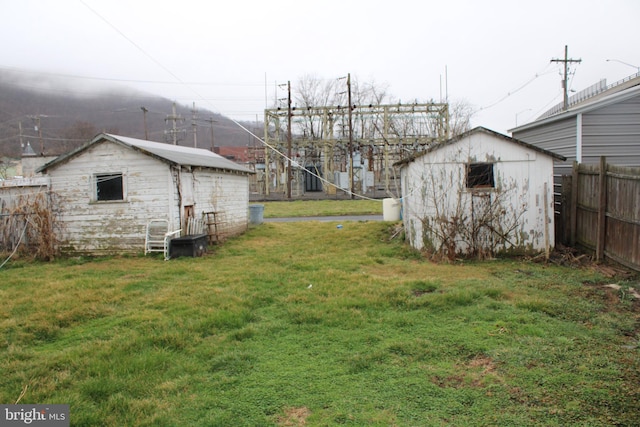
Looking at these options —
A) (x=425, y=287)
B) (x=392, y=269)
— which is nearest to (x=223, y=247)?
(x=392, y=269)

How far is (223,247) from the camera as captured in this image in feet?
42.7

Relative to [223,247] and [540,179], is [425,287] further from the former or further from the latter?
[223,247]

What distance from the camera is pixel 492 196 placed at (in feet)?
32.2

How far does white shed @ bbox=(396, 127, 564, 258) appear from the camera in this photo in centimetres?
977

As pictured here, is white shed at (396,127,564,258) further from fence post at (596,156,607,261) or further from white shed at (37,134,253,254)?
white shed at (37,134,253,254)

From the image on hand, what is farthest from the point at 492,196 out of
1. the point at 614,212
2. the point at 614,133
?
the point at 614,133

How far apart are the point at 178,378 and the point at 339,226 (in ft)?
40.9

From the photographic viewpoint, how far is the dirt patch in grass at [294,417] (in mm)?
3346

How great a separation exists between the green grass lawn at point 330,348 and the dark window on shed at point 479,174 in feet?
7.55

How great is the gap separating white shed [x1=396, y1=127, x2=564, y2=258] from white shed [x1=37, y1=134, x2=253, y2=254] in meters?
7.24

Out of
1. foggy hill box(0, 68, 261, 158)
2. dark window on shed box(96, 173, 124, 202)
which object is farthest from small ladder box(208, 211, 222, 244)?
foggy hill box(0, 68, 261, 158)

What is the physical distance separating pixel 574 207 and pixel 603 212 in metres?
1.59

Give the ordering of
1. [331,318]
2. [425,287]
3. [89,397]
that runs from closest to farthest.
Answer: [89,397] → [331,318] → [425,287]

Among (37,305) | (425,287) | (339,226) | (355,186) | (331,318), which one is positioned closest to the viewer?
(331,318)
